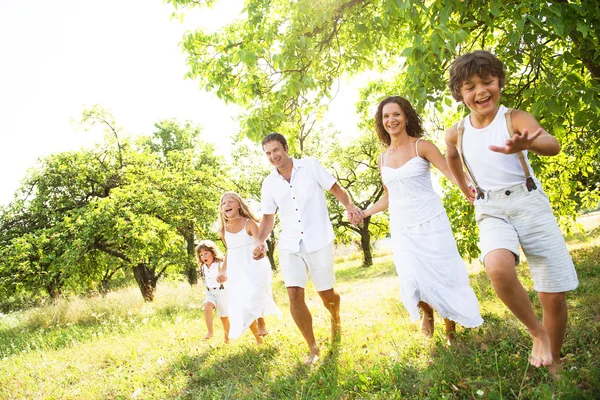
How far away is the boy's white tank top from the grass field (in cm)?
131

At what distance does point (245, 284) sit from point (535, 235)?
4052mm

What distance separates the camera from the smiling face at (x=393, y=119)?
171 inches

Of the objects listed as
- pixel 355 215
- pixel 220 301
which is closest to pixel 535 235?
pixel 355 215

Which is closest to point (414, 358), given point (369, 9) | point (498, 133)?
point (498, 133)

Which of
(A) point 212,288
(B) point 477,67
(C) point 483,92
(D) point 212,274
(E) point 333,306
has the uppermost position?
(B) point 477,67

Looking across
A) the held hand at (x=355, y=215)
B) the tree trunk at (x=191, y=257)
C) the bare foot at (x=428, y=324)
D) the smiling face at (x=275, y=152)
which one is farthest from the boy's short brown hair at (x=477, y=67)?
the tree trunk at (x=191, y=257)

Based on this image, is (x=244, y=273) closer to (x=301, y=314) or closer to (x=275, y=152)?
(x=301, y=314)

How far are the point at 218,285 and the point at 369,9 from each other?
4.90m

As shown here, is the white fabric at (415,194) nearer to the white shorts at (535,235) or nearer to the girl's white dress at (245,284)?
the white shorts at (535,235)

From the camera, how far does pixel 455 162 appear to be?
3.60 m

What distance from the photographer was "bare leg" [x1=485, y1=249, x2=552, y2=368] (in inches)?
112

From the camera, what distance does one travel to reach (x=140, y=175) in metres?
19.8

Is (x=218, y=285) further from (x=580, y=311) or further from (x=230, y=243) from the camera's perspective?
(x=580, y=311)

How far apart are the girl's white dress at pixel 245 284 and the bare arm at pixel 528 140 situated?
3761 mm
